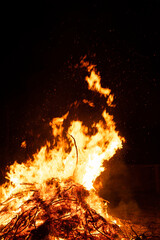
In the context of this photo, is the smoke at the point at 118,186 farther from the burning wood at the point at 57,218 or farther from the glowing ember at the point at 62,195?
the burning wood at the point at 57,218

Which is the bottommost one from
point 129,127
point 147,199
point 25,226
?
point 25,226

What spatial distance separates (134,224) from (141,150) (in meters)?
4.95

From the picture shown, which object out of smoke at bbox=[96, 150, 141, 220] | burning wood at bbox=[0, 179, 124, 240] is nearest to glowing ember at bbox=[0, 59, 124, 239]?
burning wood at bbox=[0, 179, 124, 240]

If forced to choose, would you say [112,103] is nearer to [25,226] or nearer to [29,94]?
[29,94]

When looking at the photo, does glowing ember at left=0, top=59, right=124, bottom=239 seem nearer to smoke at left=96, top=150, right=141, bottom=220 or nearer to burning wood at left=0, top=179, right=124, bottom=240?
burning wood at left=0, top=179, right=124, bottom=240

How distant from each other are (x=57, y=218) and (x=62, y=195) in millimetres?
558

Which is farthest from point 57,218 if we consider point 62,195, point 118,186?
point 118,186

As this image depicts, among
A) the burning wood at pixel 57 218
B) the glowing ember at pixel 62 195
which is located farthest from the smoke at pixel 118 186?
the burning wood at pixel 57 218

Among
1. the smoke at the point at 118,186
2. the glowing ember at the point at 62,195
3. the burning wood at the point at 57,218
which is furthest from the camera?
the smoke at the point at 118,186

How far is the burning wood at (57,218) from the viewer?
122 inches

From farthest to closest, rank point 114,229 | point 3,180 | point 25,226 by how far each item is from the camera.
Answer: point 3,180 → point 114,229 → point 25,226

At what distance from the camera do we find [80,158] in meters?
5.01

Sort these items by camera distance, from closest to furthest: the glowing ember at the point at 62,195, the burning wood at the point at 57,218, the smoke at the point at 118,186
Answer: the burning wood at the point at 57,218, the glowing ember at the point at 62,195, the smoke at the point at 118,186

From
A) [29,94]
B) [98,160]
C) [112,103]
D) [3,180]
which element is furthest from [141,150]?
[3,180]
